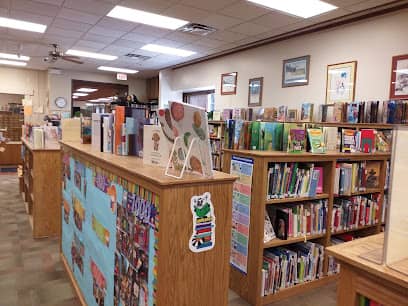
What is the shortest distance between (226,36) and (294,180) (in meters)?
3.76

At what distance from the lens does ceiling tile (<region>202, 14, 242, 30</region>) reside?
15.4 feet

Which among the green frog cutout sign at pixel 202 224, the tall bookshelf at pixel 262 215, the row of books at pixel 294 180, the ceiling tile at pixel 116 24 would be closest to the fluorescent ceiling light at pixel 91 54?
the ceiling tile at pixel 116 24

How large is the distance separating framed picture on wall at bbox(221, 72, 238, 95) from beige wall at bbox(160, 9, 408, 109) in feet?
0.34

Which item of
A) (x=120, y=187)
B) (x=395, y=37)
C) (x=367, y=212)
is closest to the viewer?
(x=120, y=187)

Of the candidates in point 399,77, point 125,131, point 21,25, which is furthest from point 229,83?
point 125,131

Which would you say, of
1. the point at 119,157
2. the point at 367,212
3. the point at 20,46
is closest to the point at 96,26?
the point at 20,46

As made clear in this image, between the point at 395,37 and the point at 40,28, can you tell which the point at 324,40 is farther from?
the point at 40,28

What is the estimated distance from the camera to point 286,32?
5.27 m

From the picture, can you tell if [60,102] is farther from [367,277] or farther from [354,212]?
[367,277]

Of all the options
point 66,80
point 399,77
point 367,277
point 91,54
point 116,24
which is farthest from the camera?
point 66,80

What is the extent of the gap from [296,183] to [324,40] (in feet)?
10.6

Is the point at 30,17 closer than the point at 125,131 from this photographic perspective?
No

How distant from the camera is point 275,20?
4715 mm

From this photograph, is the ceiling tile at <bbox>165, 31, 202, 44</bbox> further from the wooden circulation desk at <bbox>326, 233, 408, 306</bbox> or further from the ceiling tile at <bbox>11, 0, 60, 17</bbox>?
the wooden circulation desk at <bbox>326, 233, 408, 306</bbox>
